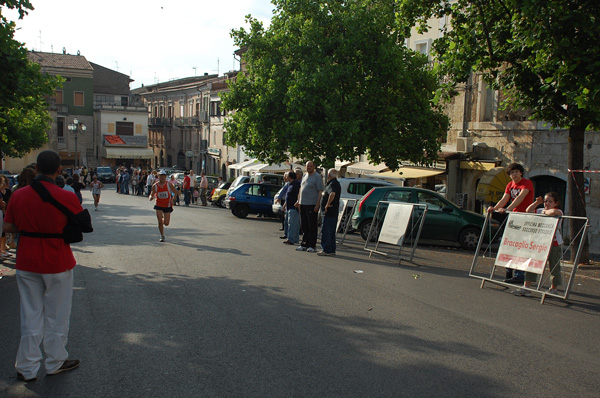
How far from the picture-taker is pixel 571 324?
7559 millimetres

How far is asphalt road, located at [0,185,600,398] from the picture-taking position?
16.5 ft

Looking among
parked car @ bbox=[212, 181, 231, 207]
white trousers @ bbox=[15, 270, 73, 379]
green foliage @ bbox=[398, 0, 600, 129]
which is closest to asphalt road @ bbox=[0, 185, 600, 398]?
white trousers @ bbox=[15, 270, 73, 379]

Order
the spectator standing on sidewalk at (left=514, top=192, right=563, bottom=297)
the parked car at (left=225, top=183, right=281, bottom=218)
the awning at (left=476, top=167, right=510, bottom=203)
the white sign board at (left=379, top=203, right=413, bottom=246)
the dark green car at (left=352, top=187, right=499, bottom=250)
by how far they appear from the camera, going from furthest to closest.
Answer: the parked car at (left=225, top=183, right=281, bottom=218) < the awning at (left=476, top=167, right=510, bottom=203) < the dark green car at (left=352, top=187, right=499, bottom=250) < the white sign board at (left=379, top=203, right=413, bottom=246) < the spectator standing on sidewalk at (left=514, top=192, right=563, bottom=297)

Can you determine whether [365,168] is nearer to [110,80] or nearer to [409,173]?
[409,173]

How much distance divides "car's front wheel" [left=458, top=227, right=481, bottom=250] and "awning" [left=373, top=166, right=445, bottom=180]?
352 inches

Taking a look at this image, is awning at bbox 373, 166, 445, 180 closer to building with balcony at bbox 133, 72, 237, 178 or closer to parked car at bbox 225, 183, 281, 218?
A: parked car at bbox 225, 183, 281, 218

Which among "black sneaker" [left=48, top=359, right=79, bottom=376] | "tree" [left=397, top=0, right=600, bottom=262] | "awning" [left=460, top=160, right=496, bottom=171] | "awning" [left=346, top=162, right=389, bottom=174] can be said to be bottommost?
"black sneaker" [left=48, top=359, right=79, bottom=376]

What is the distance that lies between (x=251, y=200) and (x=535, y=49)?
52.1 feet

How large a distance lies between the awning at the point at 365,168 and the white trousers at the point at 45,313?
24.2 m

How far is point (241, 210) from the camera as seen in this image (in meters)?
25.8

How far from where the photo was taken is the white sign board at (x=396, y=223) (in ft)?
39.7

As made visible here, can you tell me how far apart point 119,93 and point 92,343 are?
7876 centimetres

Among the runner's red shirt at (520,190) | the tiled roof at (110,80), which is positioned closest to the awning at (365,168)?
the runner's red shirt at (520,190)

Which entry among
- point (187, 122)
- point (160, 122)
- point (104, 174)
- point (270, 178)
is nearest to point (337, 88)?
point (270, 178)
